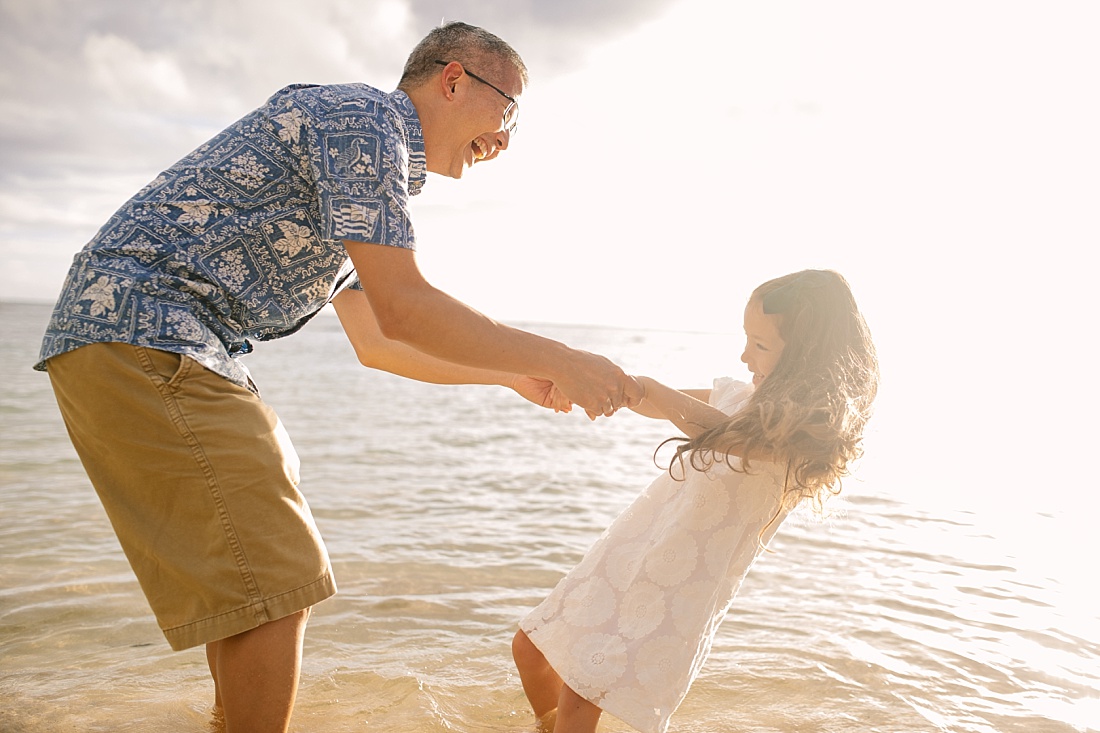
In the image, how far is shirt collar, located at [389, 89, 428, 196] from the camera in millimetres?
2316

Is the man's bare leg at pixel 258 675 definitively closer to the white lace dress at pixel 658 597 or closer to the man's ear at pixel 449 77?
the white lace dress at pixel 658 597

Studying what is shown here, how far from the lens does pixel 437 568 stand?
17.9ft

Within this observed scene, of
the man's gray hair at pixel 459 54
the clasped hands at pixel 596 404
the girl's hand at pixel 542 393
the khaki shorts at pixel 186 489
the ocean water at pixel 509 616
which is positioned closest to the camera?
the khaki shorts at pixel 186 489

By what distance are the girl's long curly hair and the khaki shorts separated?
4.37 feet

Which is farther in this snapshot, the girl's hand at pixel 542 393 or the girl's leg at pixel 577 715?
the girl's hand at pixel 542 393

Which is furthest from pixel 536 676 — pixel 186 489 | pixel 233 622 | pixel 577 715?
pixel 186 489

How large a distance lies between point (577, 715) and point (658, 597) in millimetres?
469

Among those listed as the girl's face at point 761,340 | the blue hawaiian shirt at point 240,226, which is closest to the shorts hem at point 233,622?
the blue hawaiian shirt at point 240,226

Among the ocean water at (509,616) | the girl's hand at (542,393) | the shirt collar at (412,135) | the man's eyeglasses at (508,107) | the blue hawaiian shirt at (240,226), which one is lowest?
the ocean water at (509,616)

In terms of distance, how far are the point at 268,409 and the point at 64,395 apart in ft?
1.59

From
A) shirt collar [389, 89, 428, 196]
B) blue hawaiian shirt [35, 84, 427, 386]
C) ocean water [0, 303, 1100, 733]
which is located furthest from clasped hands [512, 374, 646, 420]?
ocean water [0, 303, 1100, 733]

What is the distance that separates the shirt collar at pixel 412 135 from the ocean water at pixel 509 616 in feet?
7.26

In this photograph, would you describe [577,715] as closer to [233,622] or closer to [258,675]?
[258,675]

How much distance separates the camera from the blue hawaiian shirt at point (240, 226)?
1965 millimetres
